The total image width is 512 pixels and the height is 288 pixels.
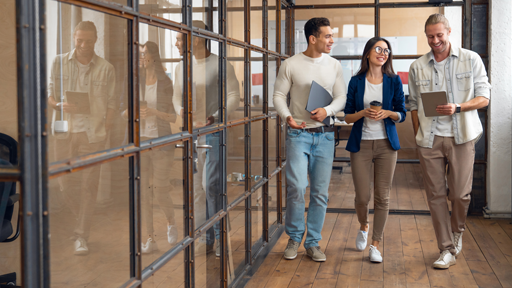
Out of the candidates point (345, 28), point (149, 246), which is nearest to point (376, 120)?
point (345, 28)

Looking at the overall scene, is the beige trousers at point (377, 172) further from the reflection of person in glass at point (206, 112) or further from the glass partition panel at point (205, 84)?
the glass partition panel at point (205, 84)

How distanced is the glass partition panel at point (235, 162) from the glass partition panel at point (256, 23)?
2.01 ft

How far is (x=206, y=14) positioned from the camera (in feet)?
6.97

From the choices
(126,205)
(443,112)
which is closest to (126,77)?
(126,205)

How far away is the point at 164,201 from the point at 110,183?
0.36 metres

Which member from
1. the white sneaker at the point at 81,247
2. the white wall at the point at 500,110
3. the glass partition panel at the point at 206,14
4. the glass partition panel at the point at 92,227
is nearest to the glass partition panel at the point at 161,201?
the glass partition panel at the point at 92,227

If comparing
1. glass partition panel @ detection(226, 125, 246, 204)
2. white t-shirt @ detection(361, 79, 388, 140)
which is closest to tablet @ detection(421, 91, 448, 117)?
white t-shirt @ detection(361, 79, 388, 140)

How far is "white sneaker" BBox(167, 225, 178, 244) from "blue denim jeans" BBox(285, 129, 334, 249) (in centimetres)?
147

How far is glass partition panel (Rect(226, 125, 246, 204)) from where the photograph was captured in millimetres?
2537

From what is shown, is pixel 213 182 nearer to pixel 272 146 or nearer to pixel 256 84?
pixel 256 84

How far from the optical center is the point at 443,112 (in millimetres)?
2877

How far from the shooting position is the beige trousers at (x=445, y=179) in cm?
297

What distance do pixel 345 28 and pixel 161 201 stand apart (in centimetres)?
316

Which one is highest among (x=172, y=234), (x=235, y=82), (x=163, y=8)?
(x=163, y=8)
